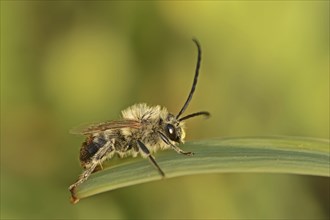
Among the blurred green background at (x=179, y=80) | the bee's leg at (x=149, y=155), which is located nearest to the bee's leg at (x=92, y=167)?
the bee's leg at (x=149, y=155)

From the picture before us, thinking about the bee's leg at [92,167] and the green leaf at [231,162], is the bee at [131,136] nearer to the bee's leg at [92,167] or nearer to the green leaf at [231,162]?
the bee's leg at [92,167]

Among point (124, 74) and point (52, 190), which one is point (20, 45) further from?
point (52, 190)

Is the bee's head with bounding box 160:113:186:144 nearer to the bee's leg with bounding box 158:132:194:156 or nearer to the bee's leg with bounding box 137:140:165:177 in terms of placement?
the bee's leg with bounding box 158:132:194:156

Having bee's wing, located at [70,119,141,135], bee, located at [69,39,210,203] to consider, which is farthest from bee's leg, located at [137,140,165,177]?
bee's wing, located at [70,119,141,135]

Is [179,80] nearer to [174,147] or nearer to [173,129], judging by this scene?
[173,129]

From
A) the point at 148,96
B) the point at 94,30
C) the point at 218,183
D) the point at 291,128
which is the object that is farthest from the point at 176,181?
the point at 94,30

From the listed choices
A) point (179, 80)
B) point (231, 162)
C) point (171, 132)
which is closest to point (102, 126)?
point (171, 132)
